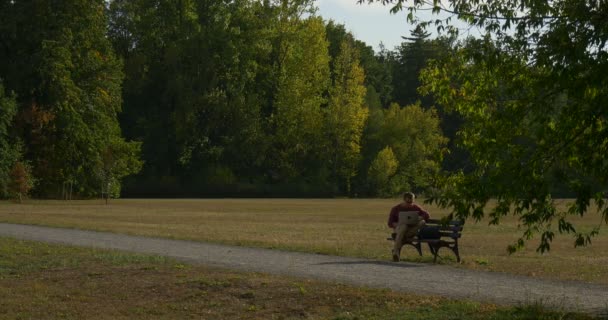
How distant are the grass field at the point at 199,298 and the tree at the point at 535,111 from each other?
2010 millimetres

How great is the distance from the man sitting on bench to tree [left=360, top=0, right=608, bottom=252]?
900 centimetres

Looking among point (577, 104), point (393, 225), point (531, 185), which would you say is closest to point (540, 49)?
point (577, 104)

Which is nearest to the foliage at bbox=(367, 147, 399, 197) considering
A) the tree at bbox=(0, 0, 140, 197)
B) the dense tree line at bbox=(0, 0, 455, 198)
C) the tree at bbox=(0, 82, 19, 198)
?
the dense tree line at bbox=(0, 0, 455, 198)

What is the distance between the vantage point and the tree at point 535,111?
9805mm

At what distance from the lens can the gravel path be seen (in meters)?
13.8

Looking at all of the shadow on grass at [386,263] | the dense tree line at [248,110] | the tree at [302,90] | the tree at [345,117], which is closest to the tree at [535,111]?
the shadow on grass at [386,263]

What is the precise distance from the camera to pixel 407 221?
2047cm

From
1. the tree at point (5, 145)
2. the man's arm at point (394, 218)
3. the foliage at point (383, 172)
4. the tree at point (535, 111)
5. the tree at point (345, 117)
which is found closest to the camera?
the tree at point (535, 111)

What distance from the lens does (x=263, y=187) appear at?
9356 centimetres

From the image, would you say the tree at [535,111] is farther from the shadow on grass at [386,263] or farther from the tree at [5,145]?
the tree at [5,145]

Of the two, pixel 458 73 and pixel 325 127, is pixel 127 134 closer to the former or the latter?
pixel 325 127

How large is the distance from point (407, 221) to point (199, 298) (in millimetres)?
7582

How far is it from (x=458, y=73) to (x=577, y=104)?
75.0 inches

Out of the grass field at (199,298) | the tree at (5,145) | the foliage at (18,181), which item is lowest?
the grass field at (199,298)
